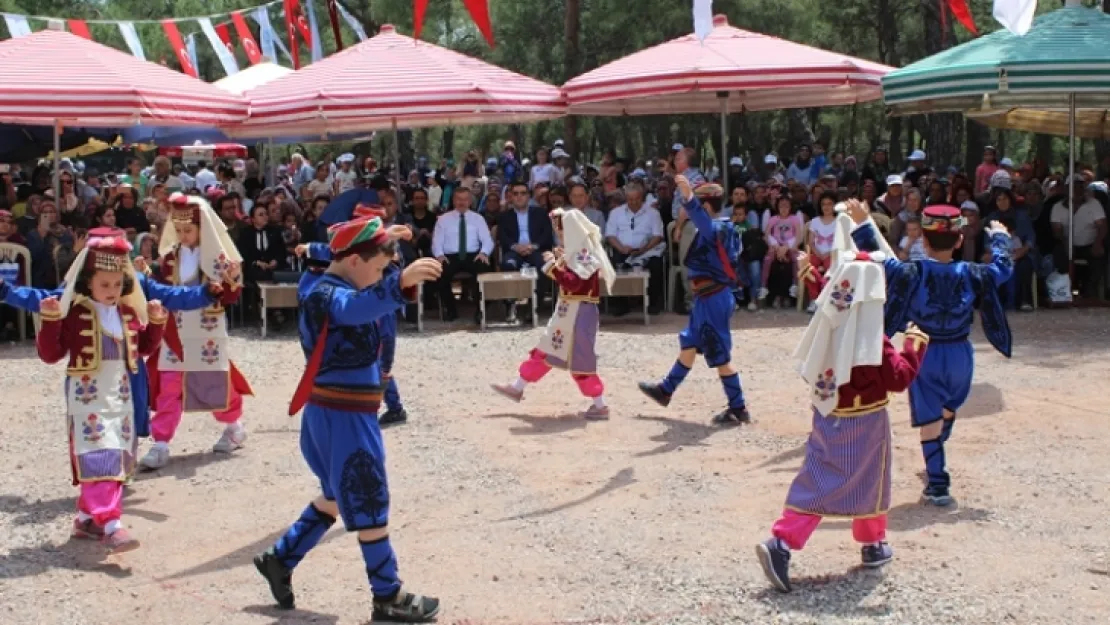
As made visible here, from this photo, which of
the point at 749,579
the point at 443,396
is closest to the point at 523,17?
the point at 443,396

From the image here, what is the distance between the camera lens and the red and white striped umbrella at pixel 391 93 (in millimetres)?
13133

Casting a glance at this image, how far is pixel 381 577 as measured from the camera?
207 inches

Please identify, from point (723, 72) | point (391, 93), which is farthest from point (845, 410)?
point (391, 93)

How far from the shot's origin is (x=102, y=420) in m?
6.51

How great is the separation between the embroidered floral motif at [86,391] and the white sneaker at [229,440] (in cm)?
199

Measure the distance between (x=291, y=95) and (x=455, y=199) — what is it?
6.18 feet

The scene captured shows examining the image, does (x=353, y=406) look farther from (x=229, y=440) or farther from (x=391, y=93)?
(x=391, y=93)

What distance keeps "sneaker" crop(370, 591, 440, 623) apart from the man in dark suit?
29.1 feet

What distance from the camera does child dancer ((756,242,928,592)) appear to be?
218 inches

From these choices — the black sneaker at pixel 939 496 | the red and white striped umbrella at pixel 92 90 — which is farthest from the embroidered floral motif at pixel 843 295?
the red and white striped umbrella at pixel 92 90

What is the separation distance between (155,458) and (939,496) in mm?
4382

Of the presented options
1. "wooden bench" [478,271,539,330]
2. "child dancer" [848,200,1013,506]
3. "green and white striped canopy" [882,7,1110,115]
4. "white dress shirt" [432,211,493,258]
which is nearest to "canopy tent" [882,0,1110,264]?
"green and white striped canopy" [882,7,1110,115]

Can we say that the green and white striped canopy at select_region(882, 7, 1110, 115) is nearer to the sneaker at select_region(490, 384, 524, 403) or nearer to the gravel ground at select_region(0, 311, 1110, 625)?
the gravel ground at select_region(0, 311, 1110, 625)

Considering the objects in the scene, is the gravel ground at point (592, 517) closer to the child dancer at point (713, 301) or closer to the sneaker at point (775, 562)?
the sneaker at point (775, 562)
